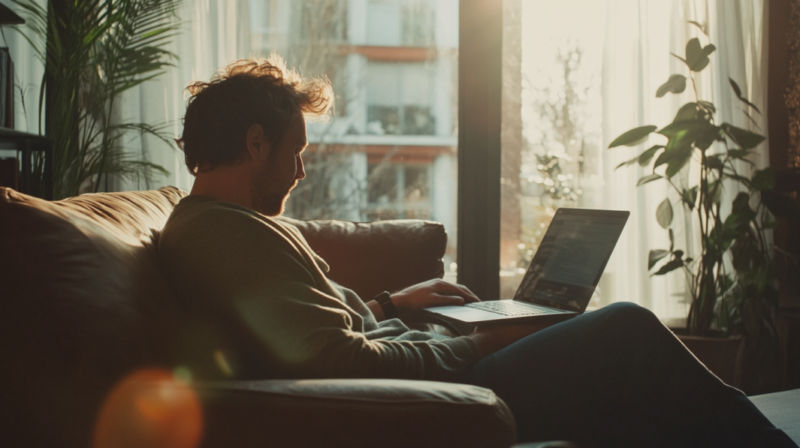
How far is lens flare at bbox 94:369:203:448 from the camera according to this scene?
30.5 inches

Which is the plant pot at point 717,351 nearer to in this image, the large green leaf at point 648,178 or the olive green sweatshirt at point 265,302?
the large green leaf at point 648,178

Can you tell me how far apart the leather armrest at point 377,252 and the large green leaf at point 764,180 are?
1338mm

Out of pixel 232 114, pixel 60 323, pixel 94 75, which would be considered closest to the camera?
pixel 60 323

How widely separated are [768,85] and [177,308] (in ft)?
9.89

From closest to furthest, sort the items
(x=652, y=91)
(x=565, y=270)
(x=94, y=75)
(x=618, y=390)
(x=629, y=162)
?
(x=618, y=390) → (x=565, y=270) → (x=94, y=75) → (x=629, y=162) → (x=652, y=91)

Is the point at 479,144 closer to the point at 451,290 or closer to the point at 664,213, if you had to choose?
the point at 664,213

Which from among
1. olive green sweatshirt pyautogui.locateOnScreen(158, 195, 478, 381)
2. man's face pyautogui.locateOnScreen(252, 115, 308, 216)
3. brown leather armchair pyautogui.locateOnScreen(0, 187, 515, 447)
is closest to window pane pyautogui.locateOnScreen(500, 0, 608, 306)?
man's face pyautogui.locateOnScreen(252, 115, 308, 216)

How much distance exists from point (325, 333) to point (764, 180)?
222 centimetres

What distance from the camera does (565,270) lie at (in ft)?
5.67

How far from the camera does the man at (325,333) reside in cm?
96

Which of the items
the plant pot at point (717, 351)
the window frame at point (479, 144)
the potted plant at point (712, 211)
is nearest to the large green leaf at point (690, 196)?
the potted plant at point (712, 211)

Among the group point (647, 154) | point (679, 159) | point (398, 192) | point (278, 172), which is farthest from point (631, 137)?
point (278, 172)

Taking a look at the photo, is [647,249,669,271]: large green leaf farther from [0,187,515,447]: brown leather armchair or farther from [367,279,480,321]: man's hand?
[0,187,515,447]: brown leather armchair

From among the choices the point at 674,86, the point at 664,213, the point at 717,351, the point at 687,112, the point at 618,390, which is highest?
the point at 674,86
